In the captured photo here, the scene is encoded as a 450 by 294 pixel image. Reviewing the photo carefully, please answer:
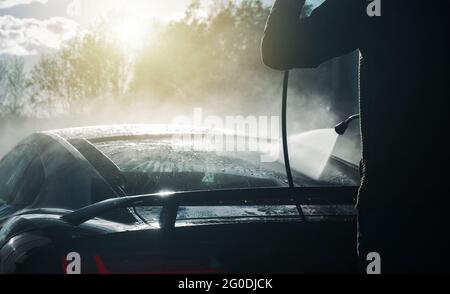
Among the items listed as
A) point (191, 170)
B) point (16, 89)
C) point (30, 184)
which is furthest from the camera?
point (16, 89)

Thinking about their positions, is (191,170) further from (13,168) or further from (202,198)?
(13,168)

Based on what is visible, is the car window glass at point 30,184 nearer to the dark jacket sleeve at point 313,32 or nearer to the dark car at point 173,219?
the dark car at point 173,219

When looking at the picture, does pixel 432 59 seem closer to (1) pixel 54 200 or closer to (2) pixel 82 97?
(1) pixel 54 200

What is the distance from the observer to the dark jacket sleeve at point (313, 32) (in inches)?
60.9

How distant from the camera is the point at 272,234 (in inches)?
68.7

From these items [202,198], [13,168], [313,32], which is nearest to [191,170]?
[202,198]

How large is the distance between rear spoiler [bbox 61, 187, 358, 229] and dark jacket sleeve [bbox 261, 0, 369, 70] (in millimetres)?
511

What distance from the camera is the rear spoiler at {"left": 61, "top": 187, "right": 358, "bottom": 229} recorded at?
5.85 feet

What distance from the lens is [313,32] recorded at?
1566 millimetres

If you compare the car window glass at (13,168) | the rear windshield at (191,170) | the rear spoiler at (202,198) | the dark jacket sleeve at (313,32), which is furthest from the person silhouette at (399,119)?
the car window glass at (13,168)

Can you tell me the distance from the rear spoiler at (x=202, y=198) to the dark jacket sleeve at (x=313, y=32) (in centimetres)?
51

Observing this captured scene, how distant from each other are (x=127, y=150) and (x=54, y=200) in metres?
0.50

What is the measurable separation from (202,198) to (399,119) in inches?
29.4
